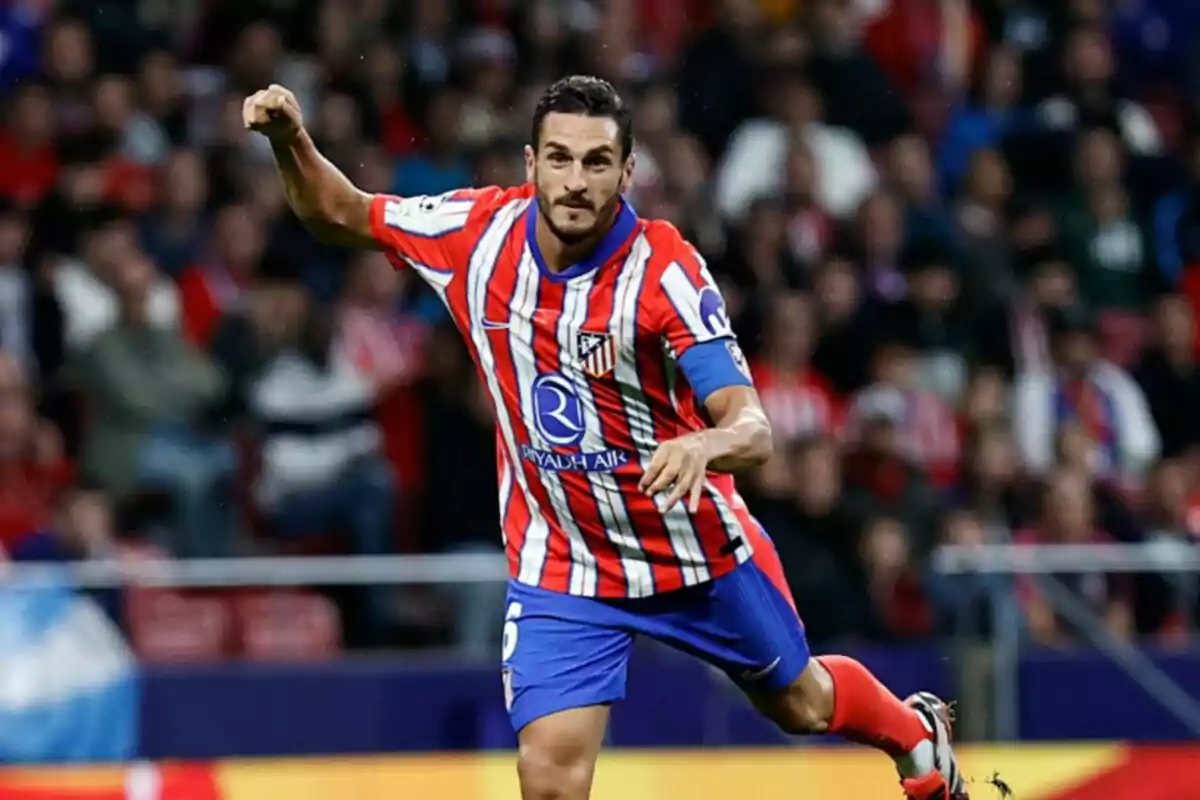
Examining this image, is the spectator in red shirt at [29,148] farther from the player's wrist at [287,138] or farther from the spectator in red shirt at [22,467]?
the player's wrist at [287,138]

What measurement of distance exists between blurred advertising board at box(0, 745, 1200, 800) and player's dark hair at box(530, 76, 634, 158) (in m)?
2.84

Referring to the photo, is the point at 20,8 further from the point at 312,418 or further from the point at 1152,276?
the point at 1152,276

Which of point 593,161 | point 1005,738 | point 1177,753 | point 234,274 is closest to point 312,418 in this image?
point 234,274

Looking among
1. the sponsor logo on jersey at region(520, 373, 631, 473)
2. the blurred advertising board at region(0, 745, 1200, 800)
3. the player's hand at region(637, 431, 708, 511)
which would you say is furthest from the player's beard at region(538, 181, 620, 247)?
the blurred advertising board at region(0, 745, 1200, 800)

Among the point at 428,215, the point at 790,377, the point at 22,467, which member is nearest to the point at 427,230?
the point at 428,215

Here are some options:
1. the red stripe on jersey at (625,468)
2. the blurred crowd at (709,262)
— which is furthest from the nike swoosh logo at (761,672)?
the blurred crowd at (709,262)

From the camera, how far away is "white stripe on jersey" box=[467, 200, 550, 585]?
19.4 ft

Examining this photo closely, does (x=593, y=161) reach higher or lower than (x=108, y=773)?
higher

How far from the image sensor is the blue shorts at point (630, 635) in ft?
19.3

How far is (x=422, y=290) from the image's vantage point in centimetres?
1102

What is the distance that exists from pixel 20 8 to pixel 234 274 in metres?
1.83

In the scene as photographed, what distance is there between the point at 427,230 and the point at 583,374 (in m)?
0.56

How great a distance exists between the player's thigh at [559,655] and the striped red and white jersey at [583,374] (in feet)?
0.19

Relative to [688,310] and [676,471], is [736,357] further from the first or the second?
[676,471]
